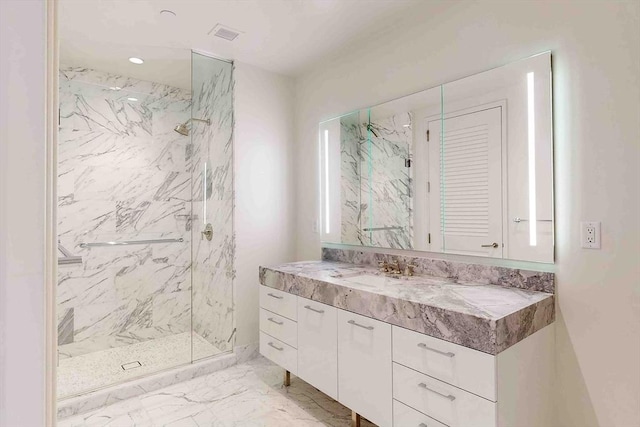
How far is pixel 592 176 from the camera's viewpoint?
151 cm

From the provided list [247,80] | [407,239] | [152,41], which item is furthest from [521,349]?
[152,41]

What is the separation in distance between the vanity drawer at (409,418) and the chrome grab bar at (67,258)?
2814 mm

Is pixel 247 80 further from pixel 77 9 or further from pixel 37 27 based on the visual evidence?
pixel 37 27

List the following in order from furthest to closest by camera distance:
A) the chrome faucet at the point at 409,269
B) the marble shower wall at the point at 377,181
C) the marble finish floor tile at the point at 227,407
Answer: the marble shower wall at the point at 377,181 < the chrome faucet at the point at 409,269 < the marble finish floor tile at the point at 227,407

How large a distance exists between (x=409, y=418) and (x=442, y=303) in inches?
21.4

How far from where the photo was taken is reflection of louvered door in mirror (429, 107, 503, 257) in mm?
1829

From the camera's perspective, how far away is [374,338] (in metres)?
1.69

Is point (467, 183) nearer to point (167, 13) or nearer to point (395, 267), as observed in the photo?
point (395, 267)

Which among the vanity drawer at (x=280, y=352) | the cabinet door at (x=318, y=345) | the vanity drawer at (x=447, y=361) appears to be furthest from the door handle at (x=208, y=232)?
the vanity drawer at (x=447, y=361)

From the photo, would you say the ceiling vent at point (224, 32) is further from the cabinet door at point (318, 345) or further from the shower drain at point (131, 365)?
the shower drain at point (131, 365)

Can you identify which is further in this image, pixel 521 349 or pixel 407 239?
pixel 407 239

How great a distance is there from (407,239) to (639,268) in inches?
44.6

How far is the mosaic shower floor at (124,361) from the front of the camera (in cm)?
241

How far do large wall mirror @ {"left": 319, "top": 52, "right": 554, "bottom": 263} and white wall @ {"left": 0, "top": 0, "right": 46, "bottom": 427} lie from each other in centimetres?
188
